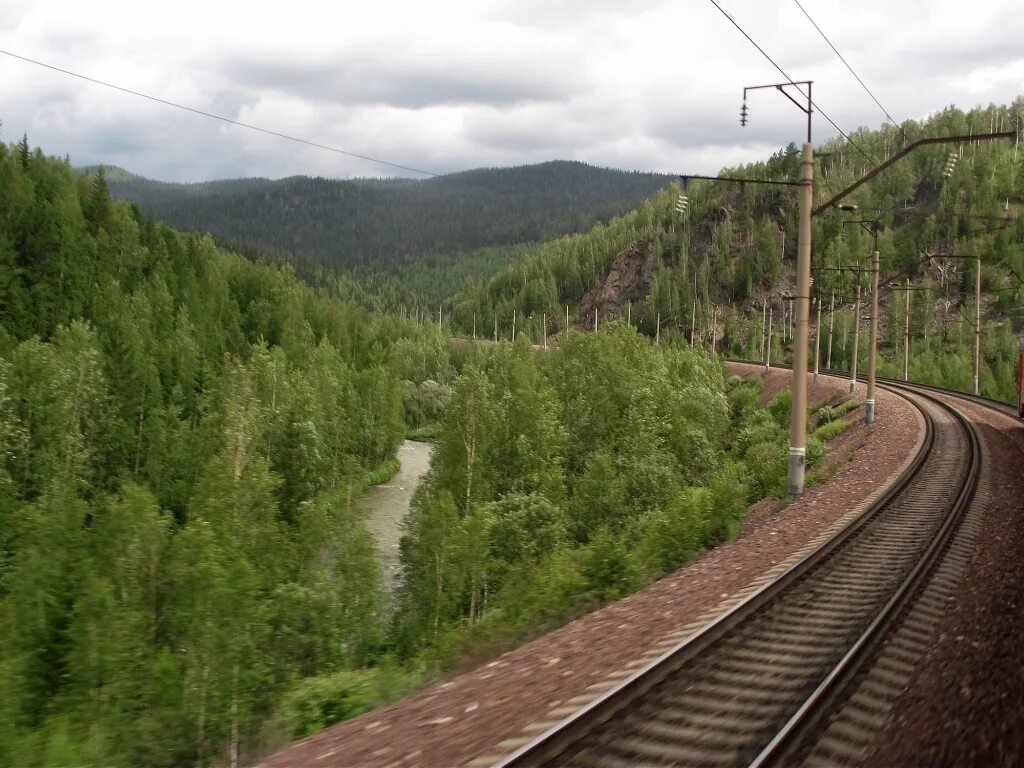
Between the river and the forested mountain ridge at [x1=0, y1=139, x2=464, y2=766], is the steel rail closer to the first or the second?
the forested mountain ridge at [x1=0, y1=139, x2=464, y2=766]

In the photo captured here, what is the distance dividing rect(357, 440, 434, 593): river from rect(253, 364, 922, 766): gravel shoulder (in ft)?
79.6

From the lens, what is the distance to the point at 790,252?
611ft

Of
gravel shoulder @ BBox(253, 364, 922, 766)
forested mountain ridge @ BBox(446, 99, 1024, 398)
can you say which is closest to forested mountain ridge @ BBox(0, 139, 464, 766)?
gravel shoulder @ BBox(253, 364, 922, 766)

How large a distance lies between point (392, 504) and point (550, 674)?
163 ft

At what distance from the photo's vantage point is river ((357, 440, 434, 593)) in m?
42.1

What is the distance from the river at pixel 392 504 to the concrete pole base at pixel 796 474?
67.9 ft

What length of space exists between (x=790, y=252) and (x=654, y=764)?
193m

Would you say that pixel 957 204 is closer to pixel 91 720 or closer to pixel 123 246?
pixel 123 246

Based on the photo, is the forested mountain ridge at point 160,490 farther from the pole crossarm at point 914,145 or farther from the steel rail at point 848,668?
the pole crossarm at point 914,145

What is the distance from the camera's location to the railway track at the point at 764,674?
22.1ft

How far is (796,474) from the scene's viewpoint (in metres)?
21.1

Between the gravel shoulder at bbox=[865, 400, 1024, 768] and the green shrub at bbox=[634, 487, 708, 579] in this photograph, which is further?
the green shrub at bbox=[634, 487, 708, 579]

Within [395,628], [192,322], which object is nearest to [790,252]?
[192,322]

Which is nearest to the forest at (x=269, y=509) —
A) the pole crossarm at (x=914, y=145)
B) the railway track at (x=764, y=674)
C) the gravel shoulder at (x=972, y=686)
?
the railway track at (x=764, y=674)
